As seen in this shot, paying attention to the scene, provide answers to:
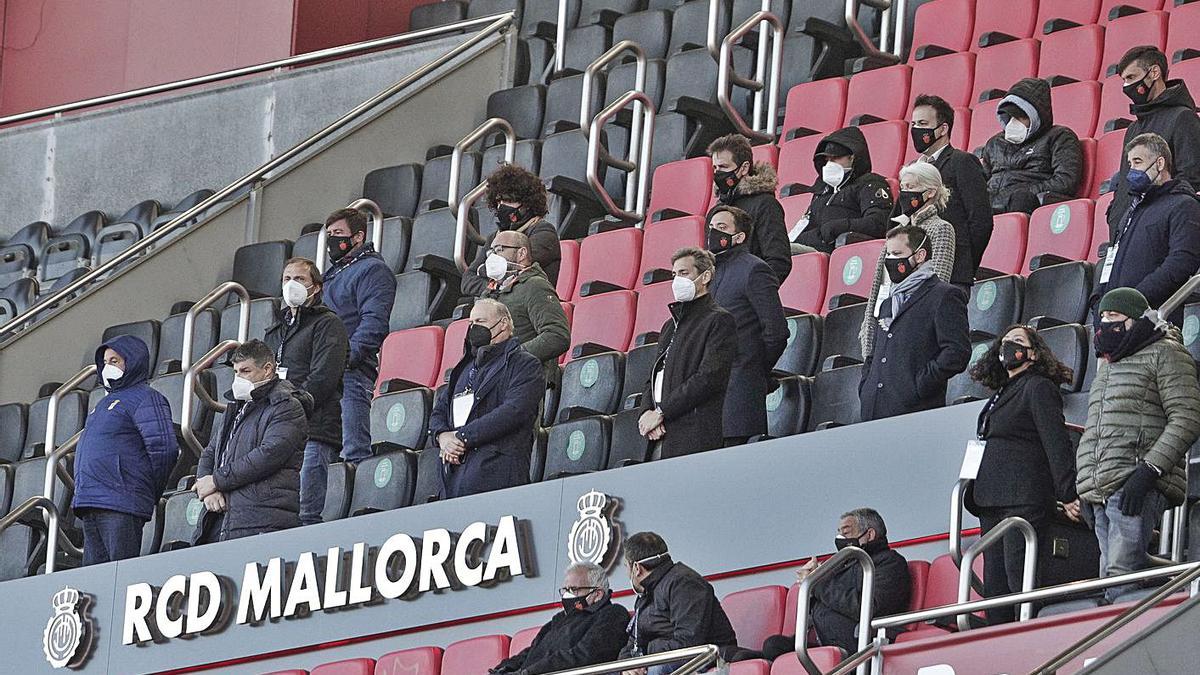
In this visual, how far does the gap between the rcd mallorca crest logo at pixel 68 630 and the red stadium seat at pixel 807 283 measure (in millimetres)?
2670

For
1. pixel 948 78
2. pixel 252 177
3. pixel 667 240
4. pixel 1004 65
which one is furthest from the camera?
pixel 252 177

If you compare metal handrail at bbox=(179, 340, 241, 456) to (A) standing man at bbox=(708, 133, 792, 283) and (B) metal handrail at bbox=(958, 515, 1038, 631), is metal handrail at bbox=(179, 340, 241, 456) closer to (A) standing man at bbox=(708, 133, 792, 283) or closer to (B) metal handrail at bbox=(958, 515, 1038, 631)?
(A) standing man at bbox=(708, 133, 792, 283)

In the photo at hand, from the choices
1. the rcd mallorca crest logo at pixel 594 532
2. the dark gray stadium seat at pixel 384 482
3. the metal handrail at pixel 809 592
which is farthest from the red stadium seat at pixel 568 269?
the metal handrail at pixel 809 592

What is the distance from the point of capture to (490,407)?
7.43m

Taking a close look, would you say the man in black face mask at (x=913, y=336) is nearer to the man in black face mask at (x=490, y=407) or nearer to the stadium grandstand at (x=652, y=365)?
the stadium grandstand at (x=652, y=365)

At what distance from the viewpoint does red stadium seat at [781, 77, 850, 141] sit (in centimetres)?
946

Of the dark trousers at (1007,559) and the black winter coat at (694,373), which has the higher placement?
the black winter coat at (694,373)

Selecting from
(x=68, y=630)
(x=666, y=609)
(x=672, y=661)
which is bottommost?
(x=672, y=661)

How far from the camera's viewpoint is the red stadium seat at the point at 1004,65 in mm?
9031

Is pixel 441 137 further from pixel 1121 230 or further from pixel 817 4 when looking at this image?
pixel 1121 230

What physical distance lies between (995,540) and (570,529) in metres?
1.82

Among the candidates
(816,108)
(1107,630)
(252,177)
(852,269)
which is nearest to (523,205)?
(852,269)

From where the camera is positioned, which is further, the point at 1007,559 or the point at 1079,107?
the point at 1079,107

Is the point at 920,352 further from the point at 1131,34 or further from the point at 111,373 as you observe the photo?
the point at 111,373
